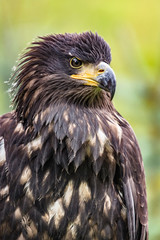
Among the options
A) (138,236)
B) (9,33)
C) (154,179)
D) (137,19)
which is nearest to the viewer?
(138,236)

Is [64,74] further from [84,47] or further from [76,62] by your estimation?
[84,47]

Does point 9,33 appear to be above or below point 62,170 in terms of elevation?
above

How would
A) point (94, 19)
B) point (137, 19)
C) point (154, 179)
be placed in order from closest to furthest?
point (154, 179) < point (94, 19) < point (137, 19)

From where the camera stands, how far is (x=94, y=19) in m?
8.98

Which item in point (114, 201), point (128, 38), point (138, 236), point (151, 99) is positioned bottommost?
point (138, 236)

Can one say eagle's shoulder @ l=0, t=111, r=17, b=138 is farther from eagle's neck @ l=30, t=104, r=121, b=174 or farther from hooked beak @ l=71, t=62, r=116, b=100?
hooked beak @ l=71, t=62, r=116, b=100

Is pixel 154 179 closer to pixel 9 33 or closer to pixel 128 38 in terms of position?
pixel 128 38

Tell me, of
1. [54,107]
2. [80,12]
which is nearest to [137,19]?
[80,12]

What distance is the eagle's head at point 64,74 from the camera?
19.6 ft

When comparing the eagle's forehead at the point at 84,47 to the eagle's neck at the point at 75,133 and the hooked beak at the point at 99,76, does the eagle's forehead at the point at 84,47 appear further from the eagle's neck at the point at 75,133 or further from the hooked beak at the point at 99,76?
the eagle's neck at the point at 75,133

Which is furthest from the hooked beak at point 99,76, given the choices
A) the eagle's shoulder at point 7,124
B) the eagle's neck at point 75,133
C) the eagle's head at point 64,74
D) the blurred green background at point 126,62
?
the blurred green background at point 126,62

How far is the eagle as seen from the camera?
233 inches

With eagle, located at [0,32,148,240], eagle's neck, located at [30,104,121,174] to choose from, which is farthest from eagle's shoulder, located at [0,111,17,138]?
eagle's neck, located at [30,104,121,174]

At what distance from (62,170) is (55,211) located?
33 centimetres
